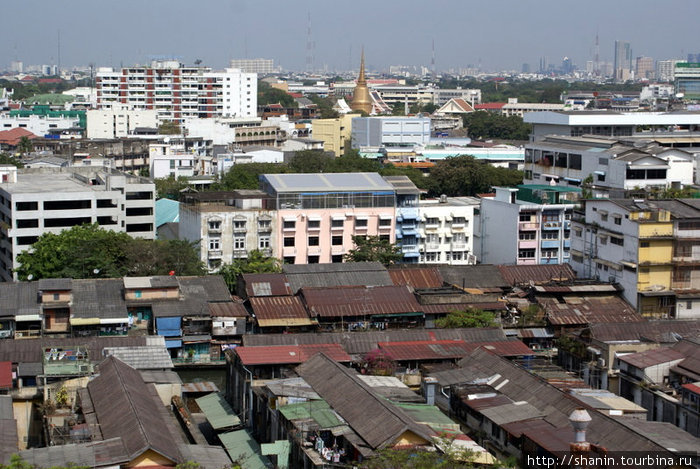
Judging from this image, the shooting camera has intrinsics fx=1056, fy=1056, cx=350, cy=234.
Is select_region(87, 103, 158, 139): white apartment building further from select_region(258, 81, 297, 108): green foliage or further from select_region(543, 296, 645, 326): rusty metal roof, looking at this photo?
select_region(543, 296, 645, 326): rusty metal roof

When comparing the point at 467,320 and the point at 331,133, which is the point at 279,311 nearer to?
the point at 467,320

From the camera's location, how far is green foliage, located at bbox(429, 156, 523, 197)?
3375 cm

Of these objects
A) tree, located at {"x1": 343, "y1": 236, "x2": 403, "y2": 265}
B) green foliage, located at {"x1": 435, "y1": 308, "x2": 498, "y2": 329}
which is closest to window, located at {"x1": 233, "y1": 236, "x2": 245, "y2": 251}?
tree, located at {"x1": 343, "y1": 236, "x2": 403, "y2": 265}

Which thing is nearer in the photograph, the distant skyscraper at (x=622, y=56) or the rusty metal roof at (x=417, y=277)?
the rusty metal roof at (x=417, y=277)

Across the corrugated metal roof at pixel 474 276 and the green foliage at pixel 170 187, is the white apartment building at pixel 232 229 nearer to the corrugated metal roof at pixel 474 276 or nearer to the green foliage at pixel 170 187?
the corrugated metal roof at pixel 474 276

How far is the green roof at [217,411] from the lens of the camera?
1361 cm

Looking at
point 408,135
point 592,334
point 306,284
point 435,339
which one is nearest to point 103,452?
point 435,339

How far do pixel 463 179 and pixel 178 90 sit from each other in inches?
1311

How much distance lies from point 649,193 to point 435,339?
8916 mm

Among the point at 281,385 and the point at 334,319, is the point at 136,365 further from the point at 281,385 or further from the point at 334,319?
the point at 334,319

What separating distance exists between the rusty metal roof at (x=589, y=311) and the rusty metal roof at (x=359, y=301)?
2.41m

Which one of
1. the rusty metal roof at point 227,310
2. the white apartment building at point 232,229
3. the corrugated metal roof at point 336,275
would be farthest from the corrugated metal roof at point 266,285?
the white apartment building at point 232,229

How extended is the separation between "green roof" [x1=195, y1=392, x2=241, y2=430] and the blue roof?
1337cm

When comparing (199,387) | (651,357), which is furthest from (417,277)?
(651,357)
